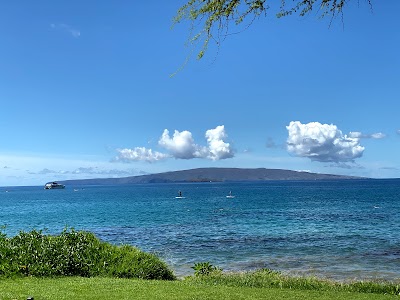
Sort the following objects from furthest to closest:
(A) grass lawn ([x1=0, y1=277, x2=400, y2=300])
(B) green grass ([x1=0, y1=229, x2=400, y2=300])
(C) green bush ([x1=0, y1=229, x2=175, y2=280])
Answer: (C) green bush ([x1=0, y1=229, x2=175, y2=280]) → (B) green grass ([x1=0, y1=229, x2=400, y2=300]) → (A) grass lawn ([x1=0, y1=277, x2=400, y2=300])

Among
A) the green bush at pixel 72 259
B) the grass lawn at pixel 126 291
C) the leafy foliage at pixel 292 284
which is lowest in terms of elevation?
the leafy foliage at pixel 292 284

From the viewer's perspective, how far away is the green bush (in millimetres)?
15375

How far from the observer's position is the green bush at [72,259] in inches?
605

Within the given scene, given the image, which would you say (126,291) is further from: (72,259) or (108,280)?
(72,259)

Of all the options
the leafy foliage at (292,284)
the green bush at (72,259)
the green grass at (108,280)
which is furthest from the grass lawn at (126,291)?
the leafy foliage at (292,284)

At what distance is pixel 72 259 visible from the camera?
15945 millimetres

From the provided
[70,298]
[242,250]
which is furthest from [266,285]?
[242,250]

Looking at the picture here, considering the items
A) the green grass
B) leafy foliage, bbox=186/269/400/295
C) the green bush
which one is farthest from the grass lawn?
leafy foliage, bbox=186/269/400/295

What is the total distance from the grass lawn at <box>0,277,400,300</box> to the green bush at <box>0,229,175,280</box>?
0.75 meters

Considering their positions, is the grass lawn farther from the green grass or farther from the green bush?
the green bush

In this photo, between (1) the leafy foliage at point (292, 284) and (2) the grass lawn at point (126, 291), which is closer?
(2) the grass lawn at point (126, 291)

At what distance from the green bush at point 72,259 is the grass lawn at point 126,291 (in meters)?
0.75

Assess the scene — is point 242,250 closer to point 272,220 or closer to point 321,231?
point 321,231

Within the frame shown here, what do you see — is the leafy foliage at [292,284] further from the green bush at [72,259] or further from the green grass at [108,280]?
the green bush at [72,259]
